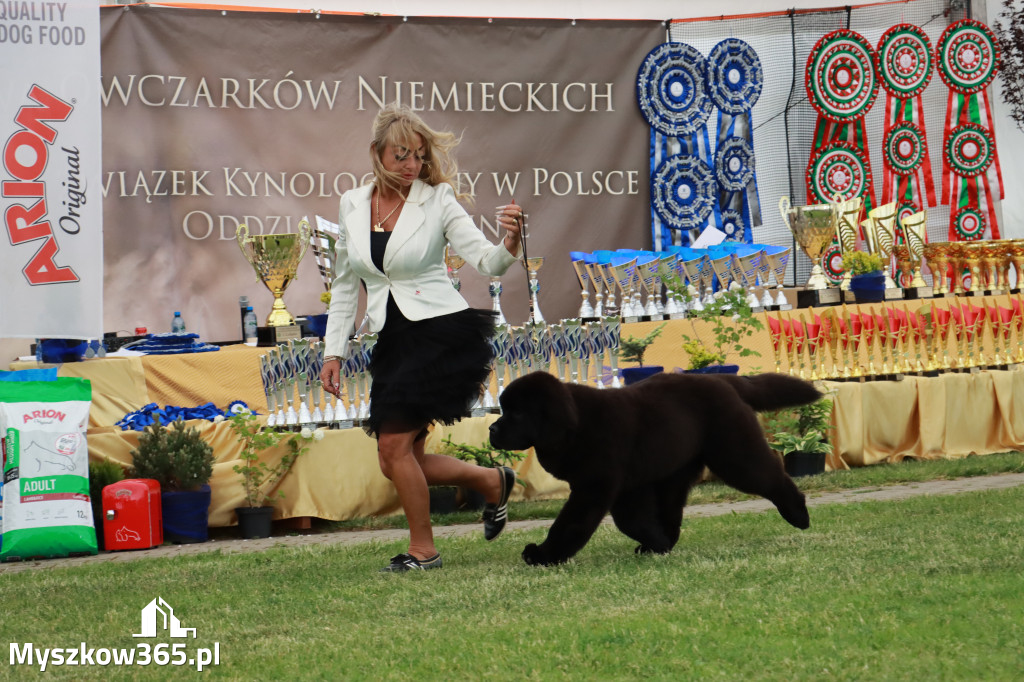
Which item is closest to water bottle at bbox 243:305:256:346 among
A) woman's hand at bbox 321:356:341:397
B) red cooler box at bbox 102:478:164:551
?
red cooler box at bbox 102:478:164:551

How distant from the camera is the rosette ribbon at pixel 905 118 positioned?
9.37 metres

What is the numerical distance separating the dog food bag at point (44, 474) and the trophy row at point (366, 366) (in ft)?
2.95

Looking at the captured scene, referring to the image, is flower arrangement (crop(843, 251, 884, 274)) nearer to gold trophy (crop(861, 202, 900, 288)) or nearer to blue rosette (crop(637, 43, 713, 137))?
gold trophy (crop(861, 202, 900, 288))

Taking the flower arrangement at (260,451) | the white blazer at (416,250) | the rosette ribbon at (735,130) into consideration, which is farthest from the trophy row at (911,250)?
the white blazer at (416,250)

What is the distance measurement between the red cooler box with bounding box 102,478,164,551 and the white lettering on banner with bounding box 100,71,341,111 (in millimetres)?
3577

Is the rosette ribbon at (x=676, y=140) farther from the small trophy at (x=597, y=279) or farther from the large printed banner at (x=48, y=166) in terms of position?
the large printed banner at (x=48, y=166)

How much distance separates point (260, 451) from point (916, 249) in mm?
4651

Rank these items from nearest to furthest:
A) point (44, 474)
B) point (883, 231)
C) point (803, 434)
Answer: point (44, 474) → point (803, 434) → point (883, 231)

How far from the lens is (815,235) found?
309 inches

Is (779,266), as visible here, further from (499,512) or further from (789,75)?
(499,512)

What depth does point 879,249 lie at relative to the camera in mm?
8164

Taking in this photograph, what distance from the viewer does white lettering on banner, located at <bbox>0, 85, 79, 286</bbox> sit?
5180mm

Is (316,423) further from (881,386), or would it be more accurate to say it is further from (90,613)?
(881,386)

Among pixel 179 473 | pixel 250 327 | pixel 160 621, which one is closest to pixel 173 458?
pixel 179 473
